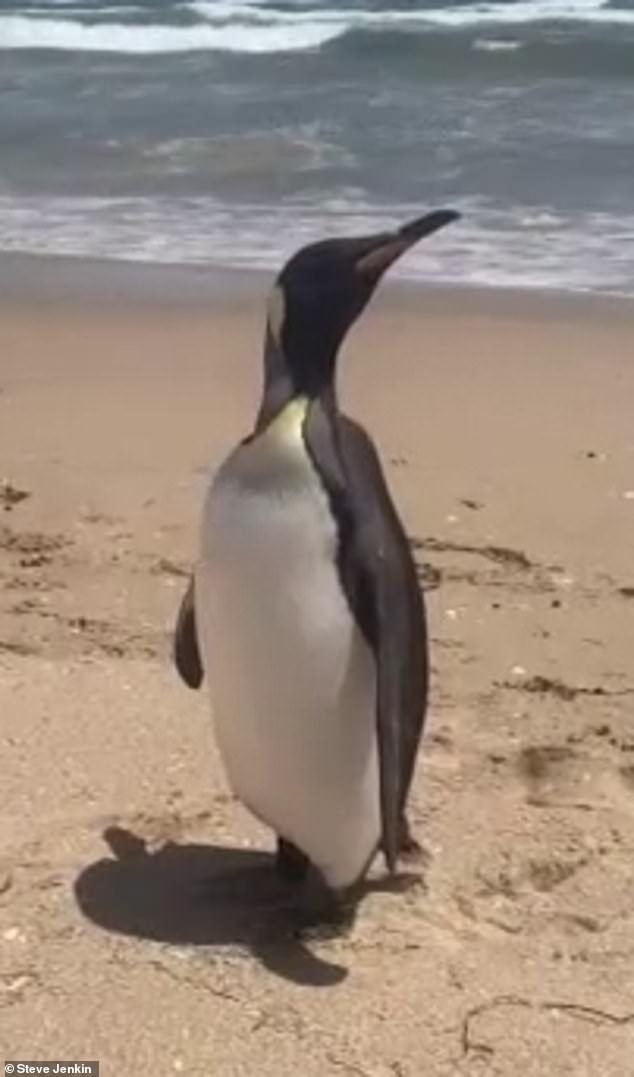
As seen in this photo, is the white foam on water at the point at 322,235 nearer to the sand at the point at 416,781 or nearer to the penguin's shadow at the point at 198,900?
the sand at the point at 416,781

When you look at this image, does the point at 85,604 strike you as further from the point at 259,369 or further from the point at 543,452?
the point at 259,369

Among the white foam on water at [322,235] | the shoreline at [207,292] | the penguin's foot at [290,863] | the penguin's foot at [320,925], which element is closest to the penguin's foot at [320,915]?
the penguin's foot at [320,925]

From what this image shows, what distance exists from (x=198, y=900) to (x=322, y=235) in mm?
7091

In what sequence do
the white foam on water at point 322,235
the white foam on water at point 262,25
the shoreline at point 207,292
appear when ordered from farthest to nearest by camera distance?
the white foam on water at point 262,25, the white foam on water at point 322,235, the shoreline at point 207,292

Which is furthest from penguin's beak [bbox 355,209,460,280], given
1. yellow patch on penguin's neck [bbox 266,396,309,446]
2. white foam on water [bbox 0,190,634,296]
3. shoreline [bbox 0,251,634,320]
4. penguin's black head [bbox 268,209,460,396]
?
white foam on water [bbox 0,190,634,296]

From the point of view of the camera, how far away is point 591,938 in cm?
353

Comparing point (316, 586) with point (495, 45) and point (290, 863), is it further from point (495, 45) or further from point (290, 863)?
point (495, 45)

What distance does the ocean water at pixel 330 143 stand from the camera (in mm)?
10352

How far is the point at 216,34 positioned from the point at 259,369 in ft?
Answer: 51.0

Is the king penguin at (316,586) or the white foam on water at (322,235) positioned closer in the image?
the king penguin at (316,586)

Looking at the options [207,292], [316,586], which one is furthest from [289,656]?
[207,292]

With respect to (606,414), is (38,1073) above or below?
above

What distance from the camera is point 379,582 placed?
10.8 feet

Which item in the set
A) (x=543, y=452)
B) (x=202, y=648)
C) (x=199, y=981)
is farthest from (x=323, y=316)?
(x=543, y=452)
